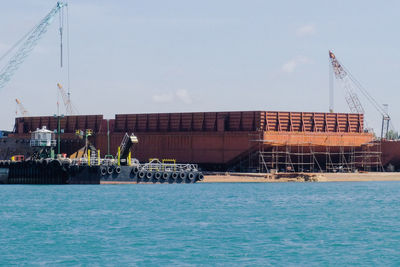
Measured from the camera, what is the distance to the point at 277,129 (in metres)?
110

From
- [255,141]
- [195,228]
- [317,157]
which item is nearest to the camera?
[195,228]

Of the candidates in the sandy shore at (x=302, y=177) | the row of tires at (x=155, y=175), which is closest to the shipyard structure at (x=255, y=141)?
the sandy shore at (x=302, y=177)

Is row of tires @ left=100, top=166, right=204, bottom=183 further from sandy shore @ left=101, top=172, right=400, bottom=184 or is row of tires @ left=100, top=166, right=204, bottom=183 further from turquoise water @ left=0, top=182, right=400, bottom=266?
turquoise water @ left=0, top=182, right=400, bottom=266

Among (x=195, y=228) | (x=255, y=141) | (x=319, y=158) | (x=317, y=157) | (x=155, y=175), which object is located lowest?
(x=195, y=228)

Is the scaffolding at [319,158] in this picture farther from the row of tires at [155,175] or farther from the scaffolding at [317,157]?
the row of tires at [155,175]

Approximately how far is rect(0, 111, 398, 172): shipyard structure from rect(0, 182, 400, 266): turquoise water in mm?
31847

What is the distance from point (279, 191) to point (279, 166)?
2977 centimetres

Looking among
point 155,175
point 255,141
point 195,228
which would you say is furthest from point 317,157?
point 195,228

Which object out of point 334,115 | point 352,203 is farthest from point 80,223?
point 334,115

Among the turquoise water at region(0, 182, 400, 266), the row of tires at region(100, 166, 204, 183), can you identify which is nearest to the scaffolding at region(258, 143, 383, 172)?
the row of tires at region(100, 166, 204, 183)

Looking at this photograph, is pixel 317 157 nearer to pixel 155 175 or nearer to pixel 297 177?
pixel 297 177

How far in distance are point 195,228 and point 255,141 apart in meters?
59.5

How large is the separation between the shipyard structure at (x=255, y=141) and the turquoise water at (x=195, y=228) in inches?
1254

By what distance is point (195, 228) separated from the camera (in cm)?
4816
